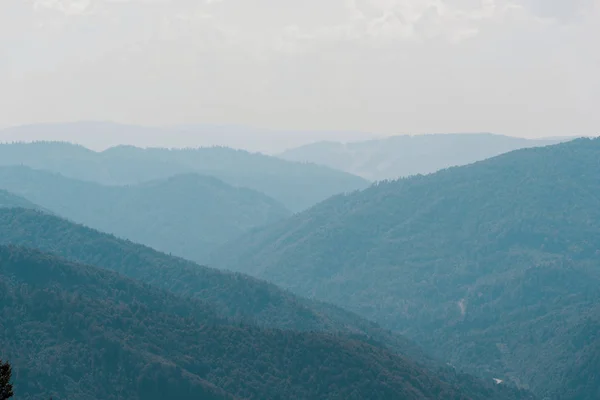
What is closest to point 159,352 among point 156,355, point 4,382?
point 156,355

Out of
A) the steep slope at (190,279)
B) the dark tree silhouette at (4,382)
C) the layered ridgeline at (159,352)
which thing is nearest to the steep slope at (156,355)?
Answer: the layered ridgeline at (159,352)

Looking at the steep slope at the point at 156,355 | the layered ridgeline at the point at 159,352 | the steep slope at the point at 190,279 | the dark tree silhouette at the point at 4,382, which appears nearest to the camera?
the dark tree silhouette at the point at 4,382

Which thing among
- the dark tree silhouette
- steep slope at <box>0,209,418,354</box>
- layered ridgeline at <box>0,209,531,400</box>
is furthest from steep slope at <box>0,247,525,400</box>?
the dark tree silhouette

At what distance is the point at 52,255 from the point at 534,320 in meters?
76.8

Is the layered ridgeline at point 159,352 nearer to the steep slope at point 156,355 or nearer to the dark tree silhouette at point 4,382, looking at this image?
the steep slope at point 156,355

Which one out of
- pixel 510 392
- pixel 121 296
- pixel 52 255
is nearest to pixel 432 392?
pixel 510 392

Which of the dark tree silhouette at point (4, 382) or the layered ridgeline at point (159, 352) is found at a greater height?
the dark tree silhouette at point (4, 382)

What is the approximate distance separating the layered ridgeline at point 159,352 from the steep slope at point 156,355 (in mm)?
111

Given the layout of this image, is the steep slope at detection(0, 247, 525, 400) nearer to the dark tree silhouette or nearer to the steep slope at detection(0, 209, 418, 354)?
the steep slope at detection(0, 209, 418, 354)

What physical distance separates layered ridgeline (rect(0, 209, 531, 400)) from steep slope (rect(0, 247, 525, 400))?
11 cm

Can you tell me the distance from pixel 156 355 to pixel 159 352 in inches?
66.5

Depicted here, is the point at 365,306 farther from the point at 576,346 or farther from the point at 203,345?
the point at 203,345

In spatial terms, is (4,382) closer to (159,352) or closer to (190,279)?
(159,352)

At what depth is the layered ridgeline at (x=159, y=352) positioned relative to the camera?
3693 inches
